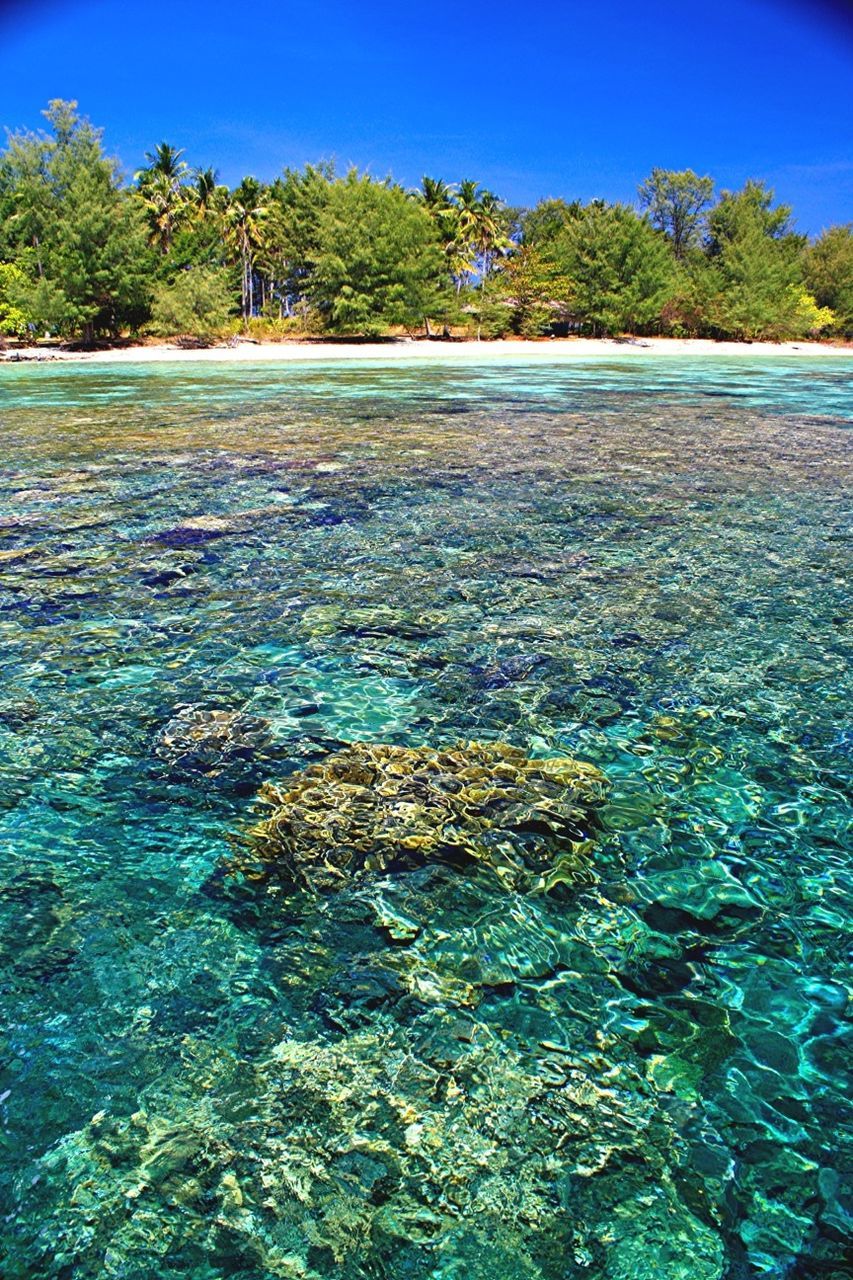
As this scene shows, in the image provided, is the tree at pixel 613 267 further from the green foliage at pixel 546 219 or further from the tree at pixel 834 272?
the tree at pixel 834 272

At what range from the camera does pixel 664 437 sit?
13.2 m

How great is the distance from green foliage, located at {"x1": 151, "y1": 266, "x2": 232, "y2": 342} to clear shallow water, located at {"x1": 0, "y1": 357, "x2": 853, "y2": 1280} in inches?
1509

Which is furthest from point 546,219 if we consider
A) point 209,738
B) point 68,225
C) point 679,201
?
point 209,738

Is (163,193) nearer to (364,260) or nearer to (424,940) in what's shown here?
(364,260)

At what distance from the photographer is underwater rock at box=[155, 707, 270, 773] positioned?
11.3ft

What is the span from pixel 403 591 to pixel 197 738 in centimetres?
239

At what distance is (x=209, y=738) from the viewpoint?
142 inches

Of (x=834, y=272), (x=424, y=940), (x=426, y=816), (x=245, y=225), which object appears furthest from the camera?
(x=834, y=272)

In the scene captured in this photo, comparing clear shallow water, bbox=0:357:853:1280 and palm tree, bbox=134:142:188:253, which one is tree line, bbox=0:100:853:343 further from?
clear shallow water, bbox=0:357:853:1280

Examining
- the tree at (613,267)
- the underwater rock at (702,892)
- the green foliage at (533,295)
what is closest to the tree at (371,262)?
the green foliage at (533,295)

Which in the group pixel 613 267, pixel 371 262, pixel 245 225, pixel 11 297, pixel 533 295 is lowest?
pixel 11 297

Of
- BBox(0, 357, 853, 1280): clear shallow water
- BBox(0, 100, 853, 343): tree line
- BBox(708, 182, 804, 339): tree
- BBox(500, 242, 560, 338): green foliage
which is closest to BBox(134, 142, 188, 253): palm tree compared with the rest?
BBox(0, 100, 853, 343): tree line

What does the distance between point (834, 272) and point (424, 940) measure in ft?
248

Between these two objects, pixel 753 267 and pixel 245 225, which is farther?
pixel 753 267
